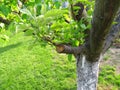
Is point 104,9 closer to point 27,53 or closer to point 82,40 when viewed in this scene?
point 82,40

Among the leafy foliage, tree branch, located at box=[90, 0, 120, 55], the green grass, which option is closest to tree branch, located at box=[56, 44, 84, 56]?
tree branch, located at box=[90, 0, 120, 55]

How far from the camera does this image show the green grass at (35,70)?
8273mm

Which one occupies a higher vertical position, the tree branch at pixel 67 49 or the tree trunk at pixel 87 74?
the tree branch at pixel 67 49

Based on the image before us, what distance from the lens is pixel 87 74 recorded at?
462cm

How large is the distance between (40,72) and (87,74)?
4833mm

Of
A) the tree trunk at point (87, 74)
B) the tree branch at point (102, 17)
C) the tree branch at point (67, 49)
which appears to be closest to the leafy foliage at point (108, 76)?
the tree trunk at point (87, 74)

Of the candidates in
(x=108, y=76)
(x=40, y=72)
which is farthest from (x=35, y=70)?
(x=108, y=76)

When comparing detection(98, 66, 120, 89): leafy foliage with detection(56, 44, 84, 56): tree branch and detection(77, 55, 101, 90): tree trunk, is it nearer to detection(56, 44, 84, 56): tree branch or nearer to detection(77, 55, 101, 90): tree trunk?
detection(77, 55, 101, 90): tree trunk

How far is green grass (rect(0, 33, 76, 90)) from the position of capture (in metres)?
8.27

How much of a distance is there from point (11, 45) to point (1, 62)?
7.11 feet

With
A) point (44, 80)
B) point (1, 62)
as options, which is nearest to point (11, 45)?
point (1, 62)

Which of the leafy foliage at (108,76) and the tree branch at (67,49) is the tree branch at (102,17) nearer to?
the tree branch at (67,49)

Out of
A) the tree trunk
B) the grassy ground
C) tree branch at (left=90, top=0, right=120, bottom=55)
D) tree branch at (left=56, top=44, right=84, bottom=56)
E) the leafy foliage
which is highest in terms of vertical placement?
tree branch at (left=90, top=0, right=120, bottom=55)

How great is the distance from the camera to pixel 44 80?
339 inches
